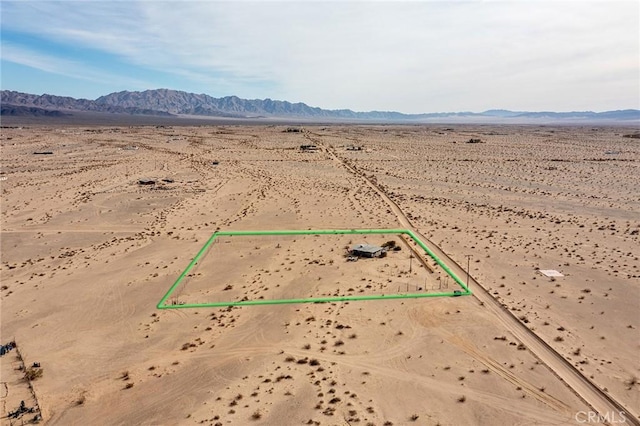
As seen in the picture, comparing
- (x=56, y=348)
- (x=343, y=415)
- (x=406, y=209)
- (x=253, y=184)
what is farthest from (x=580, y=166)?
(x=56, y=348)

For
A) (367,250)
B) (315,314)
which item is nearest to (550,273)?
(367,250)

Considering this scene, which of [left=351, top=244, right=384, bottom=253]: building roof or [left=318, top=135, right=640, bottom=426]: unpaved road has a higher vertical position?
[left=351, top=244, right=384, bottom=253]: building roof

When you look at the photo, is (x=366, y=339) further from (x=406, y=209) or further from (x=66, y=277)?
(x=406, y=209)

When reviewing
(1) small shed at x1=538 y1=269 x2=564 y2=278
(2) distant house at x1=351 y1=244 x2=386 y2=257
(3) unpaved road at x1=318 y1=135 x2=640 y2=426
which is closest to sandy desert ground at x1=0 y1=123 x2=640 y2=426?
(3) unpaved road at x1=318 y1=135 x2=640 y2=426

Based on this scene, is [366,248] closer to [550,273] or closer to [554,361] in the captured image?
[550,273]

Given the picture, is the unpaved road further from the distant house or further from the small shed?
the small shed

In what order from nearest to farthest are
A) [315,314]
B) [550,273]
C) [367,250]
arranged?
[315,314] → [550,273] → [367,250]

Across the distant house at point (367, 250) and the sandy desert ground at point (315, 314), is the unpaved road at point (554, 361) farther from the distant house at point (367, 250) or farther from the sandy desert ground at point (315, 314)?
the distant house at point (367, 250)
